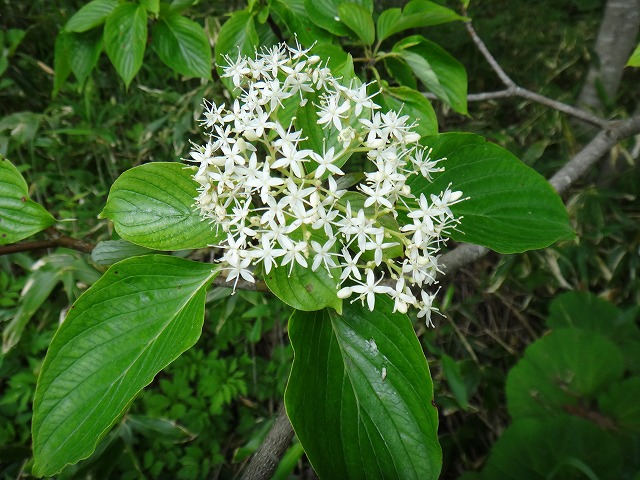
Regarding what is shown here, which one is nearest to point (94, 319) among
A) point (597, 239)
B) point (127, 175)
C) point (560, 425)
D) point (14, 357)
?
point (127, 175)

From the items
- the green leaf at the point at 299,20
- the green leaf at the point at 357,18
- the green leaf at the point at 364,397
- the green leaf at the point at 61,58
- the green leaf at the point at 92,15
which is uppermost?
the green leaf at the point at 357,18

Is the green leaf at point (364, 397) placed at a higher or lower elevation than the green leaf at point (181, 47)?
lower

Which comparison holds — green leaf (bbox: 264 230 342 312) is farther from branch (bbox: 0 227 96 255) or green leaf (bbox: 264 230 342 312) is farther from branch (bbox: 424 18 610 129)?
branch (bbox: 424 18 610 129)

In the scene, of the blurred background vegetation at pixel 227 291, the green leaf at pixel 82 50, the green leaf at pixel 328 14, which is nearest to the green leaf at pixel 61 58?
the green leaf at pixel 82 50

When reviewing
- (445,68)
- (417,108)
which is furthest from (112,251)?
(445,68)

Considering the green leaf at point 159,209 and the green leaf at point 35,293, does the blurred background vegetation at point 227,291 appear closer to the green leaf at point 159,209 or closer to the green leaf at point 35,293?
the green leaf at point 35,293

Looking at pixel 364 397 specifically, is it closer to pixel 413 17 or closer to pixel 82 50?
pixel 413 17

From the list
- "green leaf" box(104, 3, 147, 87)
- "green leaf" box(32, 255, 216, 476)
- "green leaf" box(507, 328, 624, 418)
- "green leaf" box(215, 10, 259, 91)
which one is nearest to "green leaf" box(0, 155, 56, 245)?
"green leaf" box(32, 255, 216, 476)
